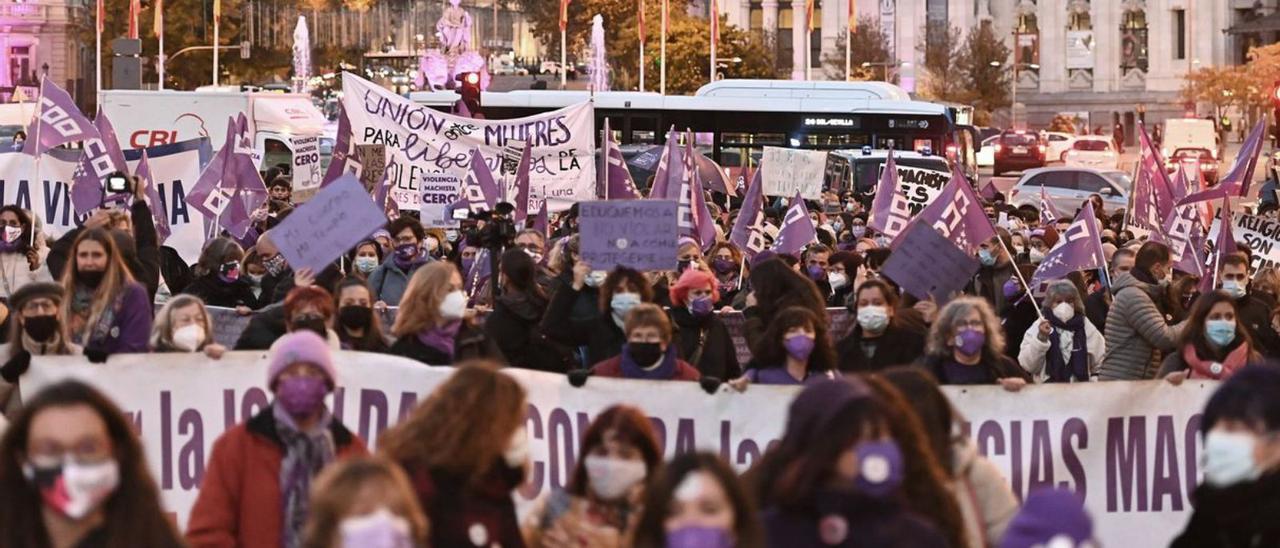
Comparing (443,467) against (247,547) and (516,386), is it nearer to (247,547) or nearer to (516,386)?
(516,386)

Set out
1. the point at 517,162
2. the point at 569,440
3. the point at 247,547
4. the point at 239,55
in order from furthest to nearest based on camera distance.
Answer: the point at 239,55
the point at 517,162
the point at 569,440
the point at 247,547

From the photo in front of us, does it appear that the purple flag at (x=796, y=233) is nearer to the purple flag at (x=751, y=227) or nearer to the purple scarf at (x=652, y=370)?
the purple flag at (x=751, y=227)

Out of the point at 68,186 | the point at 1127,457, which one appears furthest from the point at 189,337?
the point at 68,186

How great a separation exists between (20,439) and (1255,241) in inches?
518

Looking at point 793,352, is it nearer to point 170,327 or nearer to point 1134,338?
point 170,327

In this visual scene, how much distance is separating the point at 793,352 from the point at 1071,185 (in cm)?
3473

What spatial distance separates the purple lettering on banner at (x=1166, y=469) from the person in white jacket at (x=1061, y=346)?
275cm

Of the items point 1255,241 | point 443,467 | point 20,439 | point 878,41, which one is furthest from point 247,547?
point 878,41

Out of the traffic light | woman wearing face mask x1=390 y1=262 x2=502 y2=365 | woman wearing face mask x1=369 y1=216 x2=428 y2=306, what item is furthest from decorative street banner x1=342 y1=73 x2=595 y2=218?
woman wearing face mask x1=390 y1=262 x2=502 y2=365

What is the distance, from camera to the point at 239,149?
19953 millimetres

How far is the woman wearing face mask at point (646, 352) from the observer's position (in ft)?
31.1

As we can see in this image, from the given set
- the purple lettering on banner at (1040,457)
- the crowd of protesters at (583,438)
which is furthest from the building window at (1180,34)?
the purple lettering on banner at (1040,457)

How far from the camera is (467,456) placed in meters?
6.36

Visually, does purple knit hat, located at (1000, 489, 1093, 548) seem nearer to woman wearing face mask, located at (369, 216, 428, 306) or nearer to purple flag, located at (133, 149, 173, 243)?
woman wearing face mask, located at (369, 216, 428, 306)
